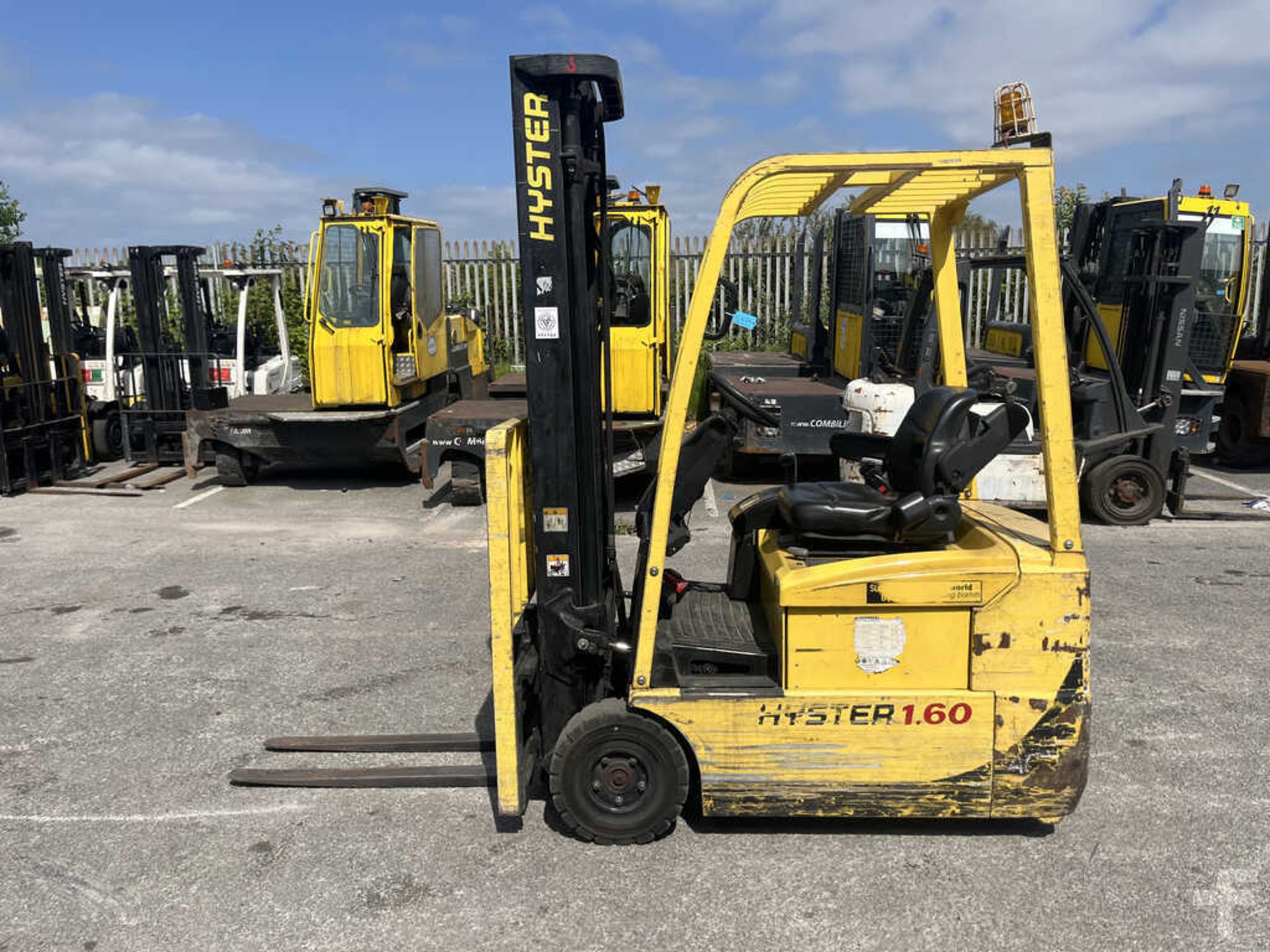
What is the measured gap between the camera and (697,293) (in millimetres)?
3398

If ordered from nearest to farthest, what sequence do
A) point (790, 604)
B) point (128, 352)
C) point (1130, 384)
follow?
point (790, 604), point (1130, 384), point (128, 352)

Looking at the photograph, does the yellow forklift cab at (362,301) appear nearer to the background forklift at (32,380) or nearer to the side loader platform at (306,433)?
the side loader platform at (306,433)

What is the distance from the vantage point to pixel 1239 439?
1152cm

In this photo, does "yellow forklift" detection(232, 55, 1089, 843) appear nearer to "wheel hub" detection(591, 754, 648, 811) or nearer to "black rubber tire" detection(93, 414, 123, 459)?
"wheel hub" detection(591, 754, 648, 811)

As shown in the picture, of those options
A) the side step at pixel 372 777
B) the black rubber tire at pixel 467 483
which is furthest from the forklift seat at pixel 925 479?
the black rubber tire at pixel 467 483

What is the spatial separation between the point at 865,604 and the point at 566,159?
200cm

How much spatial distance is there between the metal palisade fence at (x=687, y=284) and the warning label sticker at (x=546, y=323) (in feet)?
43.2

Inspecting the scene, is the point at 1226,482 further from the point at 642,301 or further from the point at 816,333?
the point at 642,301

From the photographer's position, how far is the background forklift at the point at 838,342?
986 centimetres

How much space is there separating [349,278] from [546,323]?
7.31 m

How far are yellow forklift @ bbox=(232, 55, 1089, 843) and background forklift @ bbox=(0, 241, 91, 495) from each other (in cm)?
919

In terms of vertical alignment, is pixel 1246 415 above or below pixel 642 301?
below

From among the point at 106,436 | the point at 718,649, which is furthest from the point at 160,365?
the point at 718,649

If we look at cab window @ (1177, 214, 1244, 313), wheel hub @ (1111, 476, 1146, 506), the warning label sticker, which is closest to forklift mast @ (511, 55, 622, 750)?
the warning label sticker
